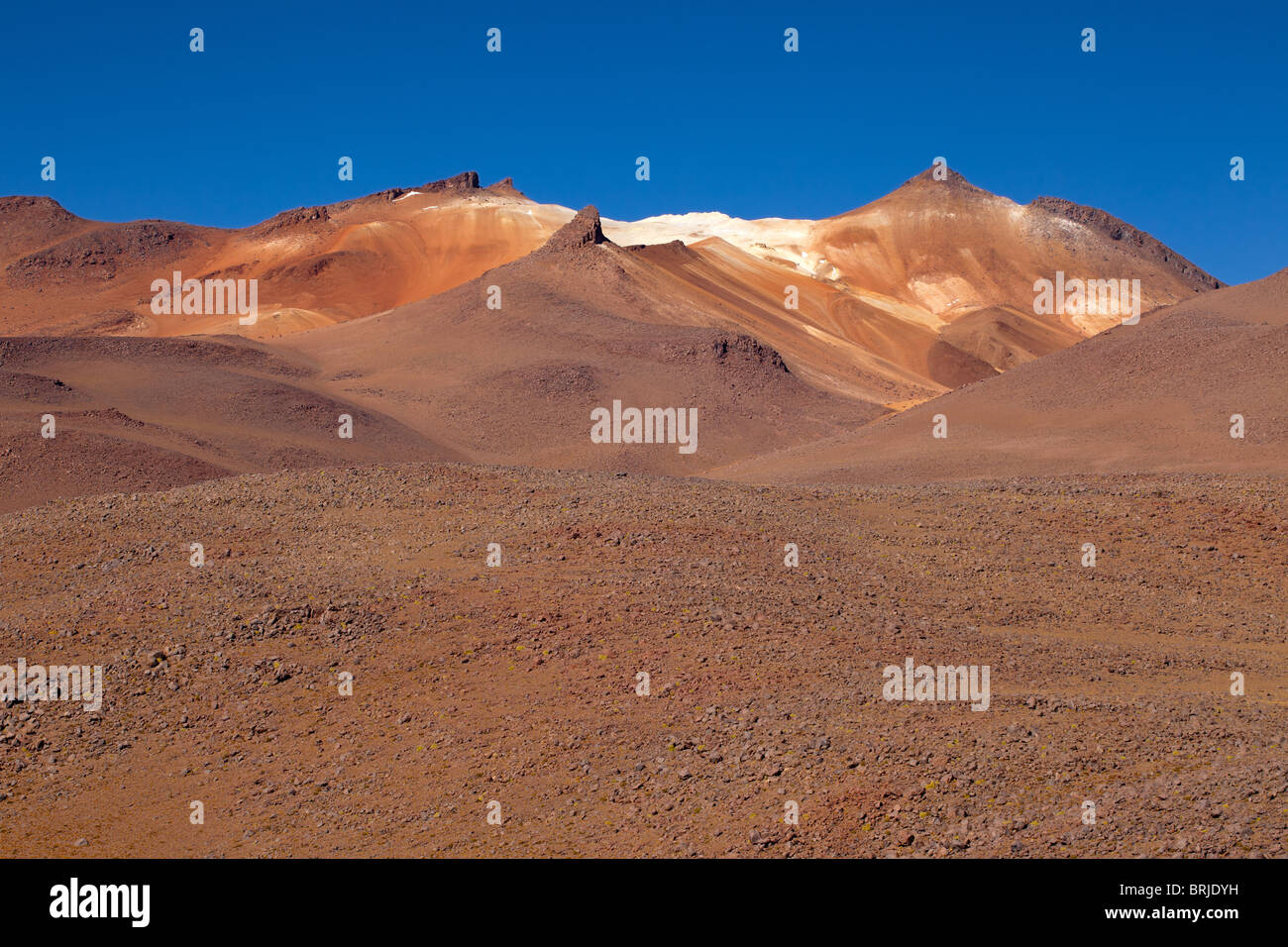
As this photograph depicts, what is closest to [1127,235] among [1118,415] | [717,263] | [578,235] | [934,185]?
[934,185]

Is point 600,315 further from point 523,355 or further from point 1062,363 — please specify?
point 1062,363
